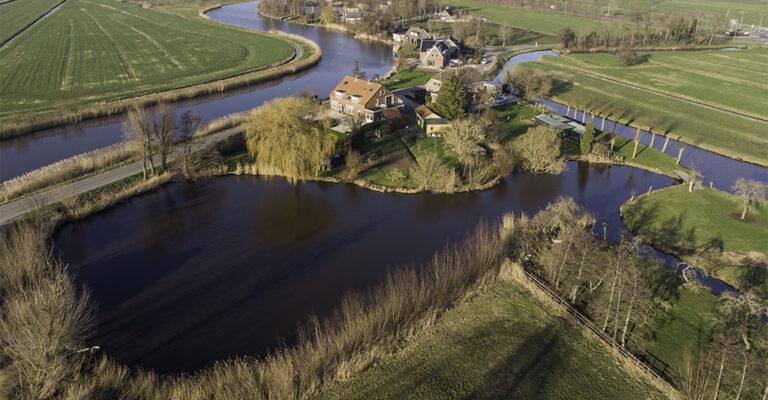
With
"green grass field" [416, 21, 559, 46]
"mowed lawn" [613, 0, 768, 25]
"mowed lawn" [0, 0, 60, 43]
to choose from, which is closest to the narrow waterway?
"green grass field" [416, 21, 559, 46]

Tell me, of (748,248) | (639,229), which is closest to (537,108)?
(639,229)

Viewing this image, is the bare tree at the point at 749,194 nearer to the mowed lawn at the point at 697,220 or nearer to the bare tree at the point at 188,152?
the mowed lawn at the point at 697,220

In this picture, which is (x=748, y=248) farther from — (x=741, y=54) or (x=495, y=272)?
(x=741, y=54)

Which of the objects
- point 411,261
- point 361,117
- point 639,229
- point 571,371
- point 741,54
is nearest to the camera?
point 571,371

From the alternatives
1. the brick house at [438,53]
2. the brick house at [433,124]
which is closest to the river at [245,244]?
the brick house at [433,124]

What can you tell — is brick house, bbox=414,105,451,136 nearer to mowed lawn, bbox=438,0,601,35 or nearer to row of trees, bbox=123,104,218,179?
row of trees, bbox=123,104,218,179
